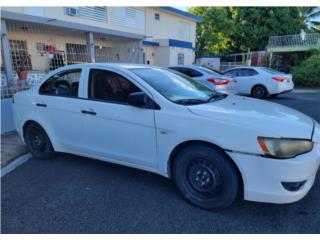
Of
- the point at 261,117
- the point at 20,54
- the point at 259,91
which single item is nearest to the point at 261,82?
the point at 259,91

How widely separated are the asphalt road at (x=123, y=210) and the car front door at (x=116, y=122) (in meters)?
0.41

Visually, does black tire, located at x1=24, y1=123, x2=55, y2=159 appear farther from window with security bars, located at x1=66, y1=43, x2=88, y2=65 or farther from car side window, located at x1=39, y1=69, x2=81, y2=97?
window with security bars, located at x1=66, y1=43, x2=88, y2=65

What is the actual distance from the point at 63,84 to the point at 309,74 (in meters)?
16.6

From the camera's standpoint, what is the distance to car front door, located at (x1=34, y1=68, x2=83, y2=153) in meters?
3.68

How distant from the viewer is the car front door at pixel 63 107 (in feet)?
12.1

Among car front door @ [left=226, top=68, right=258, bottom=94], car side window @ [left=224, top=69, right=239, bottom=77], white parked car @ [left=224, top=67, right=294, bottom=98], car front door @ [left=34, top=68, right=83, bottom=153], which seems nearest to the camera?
car front door @ [left=34, top=68, right=83, bottom=153]

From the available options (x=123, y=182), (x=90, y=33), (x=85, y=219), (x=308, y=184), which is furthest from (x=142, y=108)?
(x=90, y=33)

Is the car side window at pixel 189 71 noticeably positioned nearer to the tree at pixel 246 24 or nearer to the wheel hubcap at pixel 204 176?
the wheel hubcap at pixel 204 176

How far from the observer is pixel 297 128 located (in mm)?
2609

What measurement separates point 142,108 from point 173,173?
855 mm

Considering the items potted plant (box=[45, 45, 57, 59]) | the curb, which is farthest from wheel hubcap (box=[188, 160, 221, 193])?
potted plant (box=[45, 45, 57, 59])

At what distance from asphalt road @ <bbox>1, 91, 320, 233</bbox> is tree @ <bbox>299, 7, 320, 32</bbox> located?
3224 cm

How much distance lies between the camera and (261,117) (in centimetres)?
270

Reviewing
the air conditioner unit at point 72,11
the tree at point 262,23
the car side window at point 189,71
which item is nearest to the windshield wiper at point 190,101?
the car side window at point 189,71
